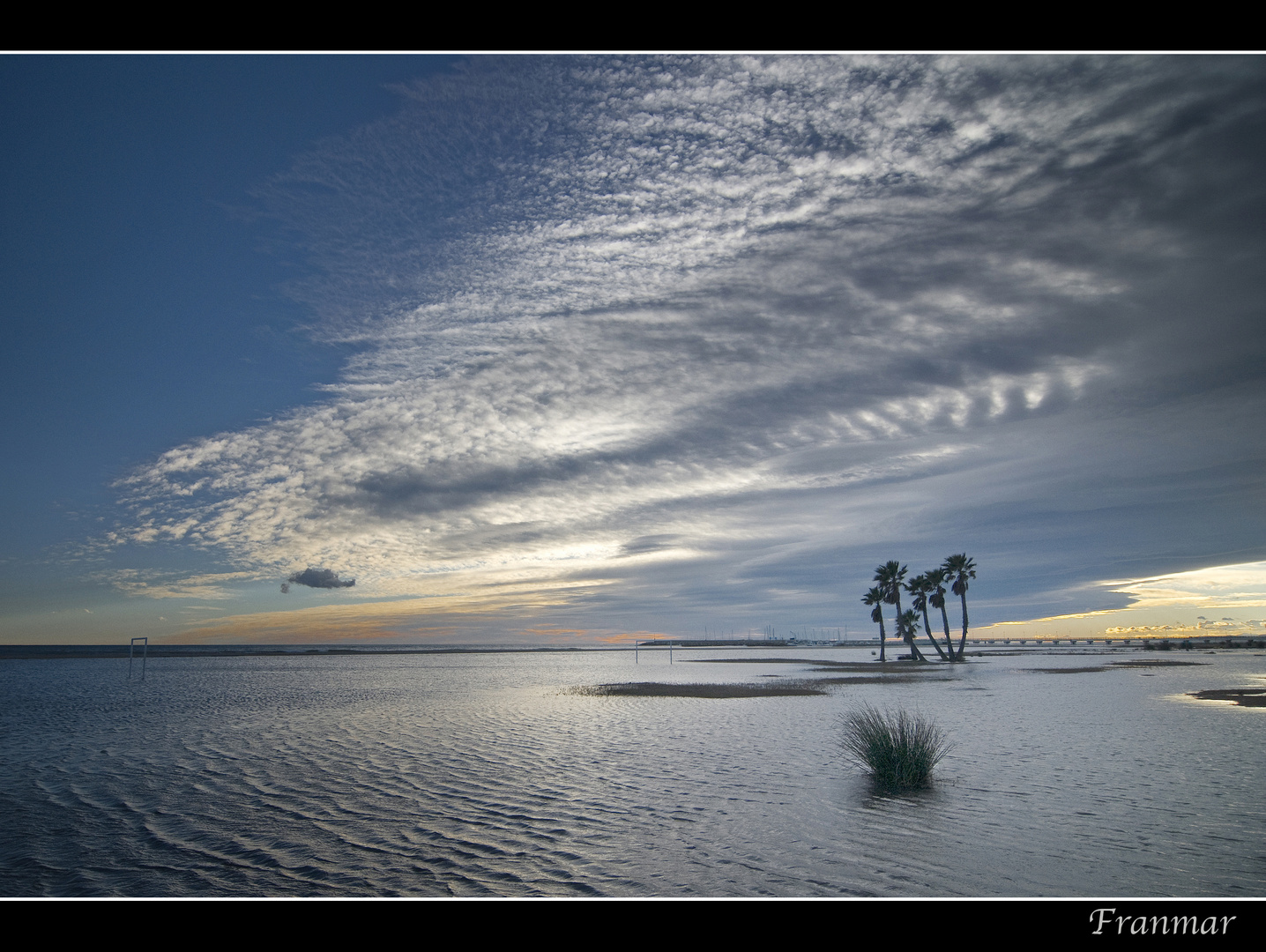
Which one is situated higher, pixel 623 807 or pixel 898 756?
pixel 898 756

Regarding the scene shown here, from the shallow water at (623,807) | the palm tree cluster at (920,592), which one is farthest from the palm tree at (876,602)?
the shallow water at (623,807)

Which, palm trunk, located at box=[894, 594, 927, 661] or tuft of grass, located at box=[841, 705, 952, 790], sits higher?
tuft of grass, located at box=[841, 705, 952, 790]

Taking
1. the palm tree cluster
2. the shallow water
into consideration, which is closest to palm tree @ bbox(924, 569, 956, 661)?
the palm tree cluster

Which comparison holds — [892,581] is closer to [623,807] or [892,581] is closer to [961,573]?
[961,573]

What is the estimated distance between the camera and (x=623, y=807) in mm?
14188

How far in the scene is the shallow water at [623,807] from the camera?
32.4 feet

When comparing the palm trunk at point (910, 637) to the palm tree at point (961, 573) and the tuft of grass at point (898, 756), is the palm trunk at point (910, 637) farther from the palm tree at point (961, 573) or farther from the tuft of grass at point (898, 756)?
the tuft of grass at point (898, 756)

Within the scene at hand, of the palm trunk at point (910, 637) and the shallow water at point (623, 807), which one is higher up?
the shallow water at point (623, 807)

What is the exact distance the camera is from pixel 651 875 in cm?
994

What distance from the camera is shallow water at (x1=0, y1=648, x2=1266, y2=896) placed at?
388 inches

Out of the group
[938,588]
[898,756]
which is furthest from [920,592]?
[898,756]

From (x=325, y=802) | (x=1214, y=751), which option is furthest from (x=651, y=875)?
(x=1214, y=751)

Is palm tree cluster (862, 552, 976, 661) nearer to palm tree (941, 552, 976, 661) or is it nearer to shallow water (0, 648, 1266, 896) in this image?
palm tree (941, 552, 976, 661)

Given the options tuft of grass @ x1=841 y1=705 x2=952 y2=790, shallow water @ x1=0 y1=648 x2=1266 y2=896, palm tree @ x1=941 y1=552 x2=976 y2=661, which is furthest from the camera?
palm tree @ x1=941 y1=552 x2=976 y2=661
